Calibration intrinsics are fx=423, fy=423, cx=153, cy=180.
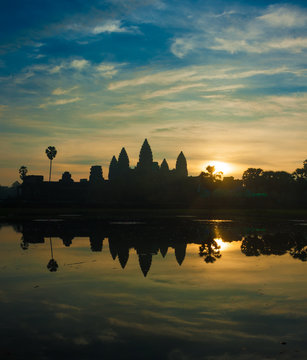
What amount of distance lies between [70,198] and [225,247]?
10257 cm

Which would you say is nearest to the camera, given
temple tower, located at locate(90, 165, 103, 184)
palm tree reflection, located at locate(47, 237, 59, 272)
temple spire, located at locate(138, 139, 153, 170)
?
palm tree reflection, located at locate(47, 237, 59, 272)

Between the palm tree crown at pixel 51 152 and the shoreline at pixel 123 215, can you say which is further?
the palm tree crown at pixel 51 152

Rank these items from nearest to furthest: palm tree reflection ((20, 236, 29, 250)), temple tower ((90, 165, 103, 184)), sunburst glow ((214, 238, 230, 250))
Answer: palm tree reflection ((20, 236, 29, 250))
sunburst glow ((214, 238, 230, 250))
temple tower ((90, 165, 103, 184))

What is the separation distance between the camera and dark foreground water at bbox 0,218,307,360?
7273 millimetres

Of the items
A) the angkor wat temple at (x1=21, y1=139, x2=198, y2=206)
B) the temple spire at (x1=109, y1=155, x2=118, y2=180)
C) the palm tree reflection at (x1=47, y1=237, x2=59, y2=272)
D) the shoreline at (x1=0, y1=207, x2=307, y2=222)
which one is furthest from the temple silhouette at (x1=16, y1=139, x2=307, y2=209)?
the palm tree reflection at (x1=47, y1=237, x2=59, y2=272)

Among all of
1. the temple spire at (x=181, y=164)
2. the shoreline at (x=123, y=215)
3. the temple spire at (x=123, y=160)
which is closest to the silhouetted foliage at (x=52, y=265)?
the shoreline at (x=123, y=215)

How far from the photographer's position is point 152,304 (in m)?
10.1

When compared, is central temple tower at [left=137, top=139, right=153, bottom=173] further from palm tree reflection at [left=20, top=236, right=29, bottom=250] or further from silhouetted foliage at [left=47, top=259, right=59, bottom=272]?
silhouetted foliage at [left=47, top=259, right=59, bottom=272]

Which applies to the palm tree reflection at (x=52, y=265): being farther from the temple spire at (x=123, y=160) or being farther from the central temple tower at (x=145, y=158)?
the temple spire at (x=123, y=160)

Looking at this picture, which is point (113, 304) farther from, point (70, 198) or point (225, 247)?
point (70, 198)

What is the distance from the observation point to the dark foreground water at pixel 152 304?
23.9 feet

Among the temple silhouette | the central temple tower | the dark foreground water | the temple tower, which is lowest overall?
the dark foreground water

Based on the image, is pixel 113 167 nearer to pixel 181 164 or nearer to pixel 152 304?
pixel 181 164

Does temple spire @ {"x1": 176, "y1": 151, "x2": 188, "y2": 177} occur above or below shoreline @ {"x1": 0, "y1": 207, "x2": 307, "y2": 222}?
above
